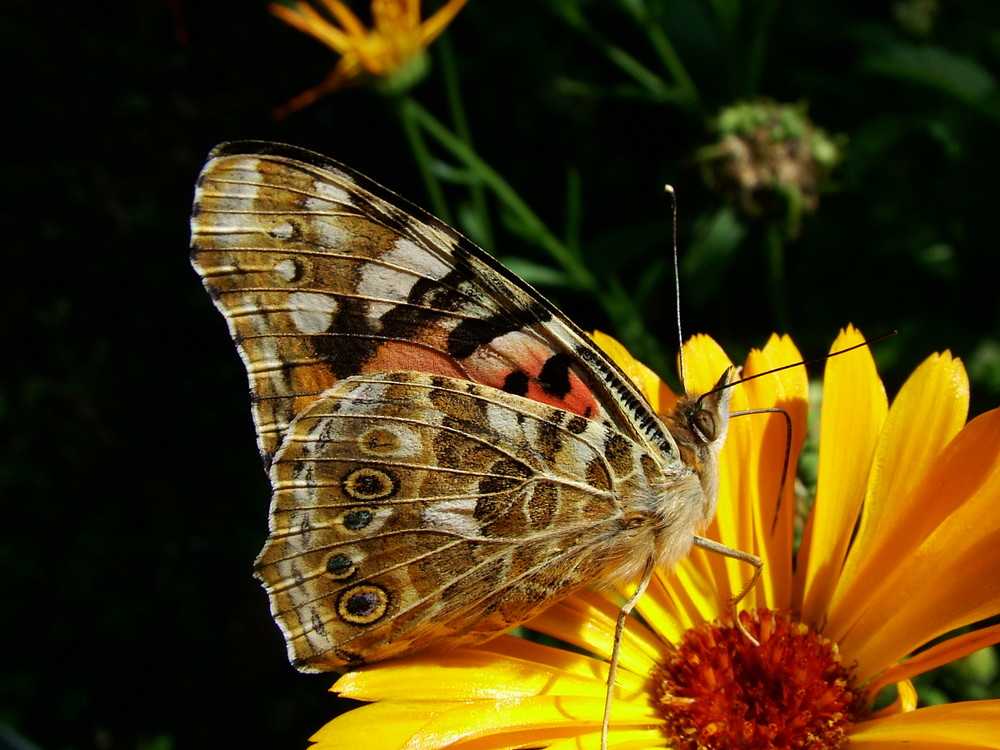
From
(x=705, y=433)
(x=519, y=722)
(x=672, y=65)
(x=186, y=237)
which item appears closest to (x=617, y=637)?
(x=519, y=722)

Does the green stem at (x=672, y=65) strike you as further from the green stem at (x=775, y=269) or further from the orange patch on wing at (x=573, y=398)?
the orange patch on wing at (x=573, y=398)

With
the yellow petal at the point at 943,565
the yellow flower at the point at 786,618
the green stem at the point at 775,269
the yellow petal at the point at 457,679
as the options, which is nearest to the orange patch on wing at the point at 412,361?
the yellow flower at the point at 786,618

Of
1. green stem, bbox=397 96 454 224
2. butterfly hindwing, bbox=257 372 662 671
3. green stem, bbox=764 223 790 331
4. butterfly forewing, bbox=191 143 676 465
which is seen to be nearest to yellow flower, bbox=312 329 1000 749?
butterfly hindwing, bbox=257 372 662 671

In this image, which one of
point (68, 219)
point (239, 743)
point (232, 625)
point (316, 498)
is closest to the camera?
point (316, 498)

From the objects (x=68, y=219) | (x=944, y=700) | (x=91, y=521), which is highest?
(x=68, y=219)

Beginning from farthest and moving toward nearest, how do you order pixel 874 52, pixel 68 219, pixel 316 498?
pixel 68 219
pixel 874 52
pixel 316 498

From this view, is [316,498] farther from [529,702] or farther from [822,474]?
[822,474]

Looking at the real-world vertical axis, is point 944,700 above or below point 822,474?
below

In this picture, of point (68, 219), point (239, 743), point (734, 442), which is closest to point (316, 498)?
point (734, 442)

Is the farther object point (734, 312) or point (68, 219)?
point (68, 219)
